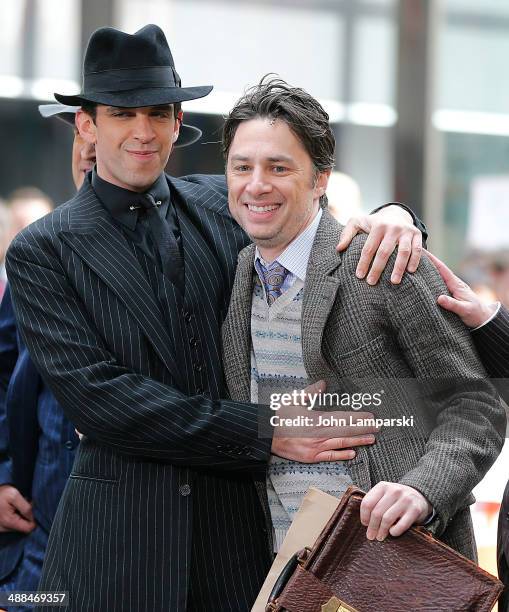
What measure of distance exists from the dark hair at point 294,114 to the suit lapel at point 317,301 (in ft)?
0.74

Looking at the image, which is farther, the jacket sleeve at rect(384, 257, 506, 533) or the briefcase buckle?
the jacket sleeve at rect(384, 257, 506, 533)

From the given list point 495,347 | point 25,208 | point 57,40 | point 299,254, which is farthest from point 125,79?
point 57,40

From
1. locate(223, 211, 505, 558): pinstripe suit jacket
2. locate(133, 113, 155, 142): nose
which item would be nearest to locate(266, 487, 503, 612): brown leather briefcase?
locate(223, 211, 505, 558): pinstripe suit jacket

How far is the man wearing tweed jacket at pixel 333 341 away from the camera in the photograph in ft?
8.06

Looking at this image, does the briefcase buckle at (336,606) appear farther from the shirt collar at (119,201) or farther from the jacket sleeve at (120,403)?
the shirt collar at (119,201)

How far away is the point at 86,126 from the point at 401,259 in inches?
39.8

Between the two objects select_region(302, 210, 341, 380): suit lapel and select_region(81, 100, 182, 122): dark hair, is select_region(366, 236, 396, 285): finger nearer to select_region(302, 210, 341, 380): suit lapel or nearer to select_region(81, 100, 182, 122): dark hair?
select_region(302, 210, 341, 380): suit lapel

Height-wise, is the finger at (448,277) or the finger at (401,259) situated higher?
the finger at (401,259)

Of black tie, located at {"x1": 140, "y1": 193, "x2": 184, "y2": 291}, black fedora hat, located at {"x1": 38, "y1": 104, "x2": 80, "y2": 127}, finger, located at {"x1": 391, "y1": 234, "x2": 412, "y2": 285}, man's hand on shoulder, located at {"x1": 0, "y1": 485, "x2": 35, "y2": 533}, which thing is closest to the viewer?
finger, located at {"x1": 391, "y1": 234, "x2": 412, "y2": 285}

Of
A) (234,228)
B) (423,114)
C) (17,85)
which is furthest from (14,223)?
(234,228)

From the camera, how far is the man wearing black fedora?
2.69 m

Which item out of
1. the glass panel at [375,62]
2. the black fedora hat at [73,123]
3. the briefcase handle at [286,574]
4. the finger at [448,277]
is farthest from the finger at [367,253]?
the glass panel at [375,62]

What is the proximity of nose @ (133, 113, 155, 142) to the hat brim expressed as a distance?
54 mm

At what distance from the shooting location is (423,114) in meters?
8.83
